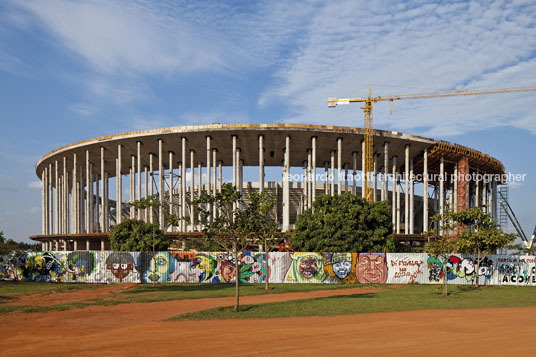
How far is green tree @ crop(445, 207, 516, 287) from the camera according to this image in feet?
102

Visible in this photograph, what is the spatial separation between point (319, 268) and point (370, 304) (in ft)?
42.7

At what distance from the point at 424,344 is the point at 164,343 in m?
7.19

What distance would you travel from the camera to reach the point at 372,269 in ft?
107

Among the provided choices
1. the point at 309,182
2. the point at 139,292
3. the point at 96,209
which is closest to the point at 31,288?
the point at 139,292

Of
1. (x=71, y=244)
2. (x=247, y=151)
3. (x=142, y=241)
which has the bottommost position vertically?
(x=71, y=244)

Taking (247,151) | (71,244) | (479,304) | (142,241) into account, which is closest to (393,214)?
(247,151)

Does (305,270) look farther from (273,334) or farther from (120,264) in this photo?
(273,334)

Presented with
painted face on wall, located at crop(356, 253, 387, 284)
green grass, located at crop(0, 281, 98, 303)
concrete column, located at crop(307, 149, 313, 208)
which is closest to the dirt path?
green grass, located at crop(0, 281, 98, 303)

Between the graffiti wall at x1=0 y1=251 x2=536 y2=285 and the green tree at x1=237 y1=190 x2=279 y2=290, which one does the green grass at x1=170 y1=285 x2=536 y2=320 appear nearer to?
the green tree at x1=237 y1=190 x2=279 y2=290

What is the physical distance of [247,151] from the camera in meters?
66.0

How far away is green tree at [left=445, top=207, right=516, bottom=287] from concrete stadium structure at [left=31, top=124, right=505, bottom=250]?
26.0m

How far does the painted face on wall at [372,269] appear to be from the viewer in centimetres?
3253

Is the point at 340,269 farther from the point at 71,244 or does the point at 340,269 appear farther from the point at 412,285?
the point at 71,244

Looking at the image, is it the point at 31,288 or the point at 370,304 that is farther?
the point at 31,288
